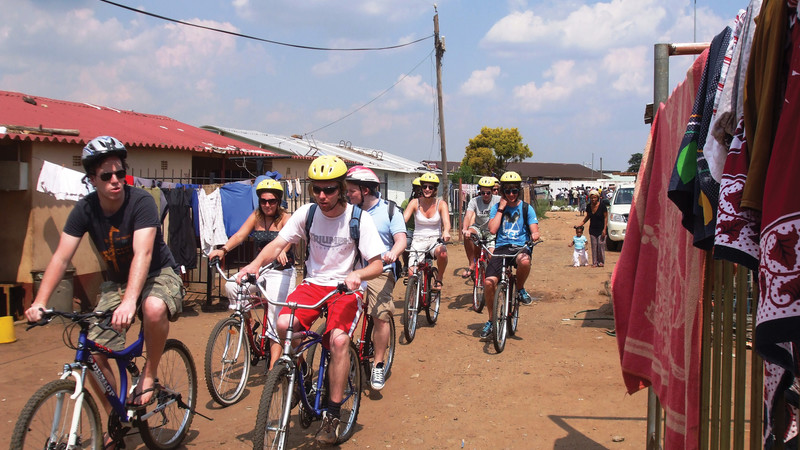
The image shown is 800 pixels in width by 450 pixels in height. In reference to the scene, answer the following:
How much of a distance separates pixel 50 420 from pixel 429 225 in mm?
6555

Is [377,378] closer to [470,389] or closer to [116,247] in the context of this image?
[470,389]

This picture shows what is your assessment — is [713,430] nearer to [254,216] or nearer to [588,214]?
[254,216]

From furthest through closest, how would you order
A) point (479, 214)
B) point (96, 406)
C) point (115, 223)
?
point (479, 214) < point (115, 223) < point (96, 406)

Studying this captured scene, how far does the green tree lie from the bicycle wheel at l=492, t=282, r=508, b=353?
48.8 m

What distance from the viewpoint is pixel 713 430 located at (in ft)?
8.71

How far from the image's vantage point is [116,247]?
4098mm

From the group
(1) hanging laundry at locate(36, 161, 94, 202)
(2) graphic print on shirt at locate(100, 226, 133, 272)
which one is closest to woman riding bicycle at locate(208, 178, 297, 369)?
(2) graphic print on shirt at locate(100, 226, 133, 272)

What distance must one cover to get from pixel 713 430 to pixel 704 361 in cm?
29

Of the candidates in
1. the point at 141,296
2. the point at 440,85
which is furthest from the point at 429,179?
the point at 440,85

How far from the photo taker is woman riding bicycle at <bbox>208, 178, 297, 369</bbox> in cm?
569

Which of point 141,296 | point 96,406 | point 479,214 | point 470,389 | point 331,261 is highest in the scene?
point 479,214

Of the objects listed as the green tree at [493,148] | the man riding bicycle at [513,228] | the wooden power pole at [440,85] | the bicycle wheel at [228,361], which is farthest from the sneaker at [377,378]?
the green tree at [493,148]

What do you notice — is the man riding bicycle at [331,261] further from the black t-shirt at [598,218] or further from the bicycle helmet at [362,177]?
the black t-shirt at [598,218]

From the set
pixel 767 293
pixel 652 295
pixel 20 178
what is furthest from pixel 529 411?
pixel 20 178
